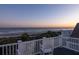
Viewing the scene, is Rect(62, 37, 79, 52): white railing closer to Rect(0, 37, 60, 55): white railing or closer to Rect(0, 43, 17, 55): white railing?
Rect(0, 37, 60, 55): white railing

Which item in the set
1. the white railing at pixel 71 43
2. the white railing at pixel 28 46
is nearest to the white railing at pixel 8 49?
the white railing at pixel 28 46

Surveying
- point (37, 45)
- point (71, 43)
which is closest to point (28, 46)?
point (37, 45)

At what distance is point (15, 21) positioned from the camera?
9.84ft

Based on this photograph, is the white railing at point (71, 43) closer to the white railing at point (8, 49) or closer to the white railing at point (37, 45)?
Answer: the white railing at point (37, 45)

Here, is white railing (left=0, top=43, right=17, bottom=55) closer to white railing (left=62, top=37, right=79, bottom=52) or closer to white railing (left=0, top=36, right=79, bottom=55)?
white railing (left=0, top=36, right=79, bottom=55)

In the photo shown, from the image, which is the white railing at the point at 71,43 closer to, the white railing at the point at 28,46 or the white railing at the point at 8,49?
the white railing at the point at 28,46

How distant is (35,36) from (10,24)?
384mm

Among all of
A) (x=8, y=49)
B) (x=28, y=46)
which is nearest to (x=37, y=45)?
(x=28, y=46)

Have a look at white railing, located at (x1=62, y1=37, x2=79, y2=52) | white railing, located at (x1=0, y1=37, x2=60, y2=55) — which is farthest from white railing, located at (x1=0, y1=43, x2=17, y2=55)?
white railing, located at (x1=62, y1=37, x2=79, y2=52)

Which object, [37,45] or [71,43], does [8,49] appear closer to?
[37,45]

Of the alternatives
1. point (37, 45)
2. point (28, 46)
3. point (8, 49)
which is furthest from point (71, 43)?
point (8, 49)

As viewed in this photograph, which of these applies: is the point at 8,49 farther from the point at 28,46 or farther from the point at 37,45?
the point at 37,45

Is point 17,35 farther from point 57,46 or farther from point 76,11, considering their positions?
point 76,11

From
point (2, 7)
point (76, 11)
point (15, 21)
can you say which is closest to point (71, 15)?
point (76, 11)
